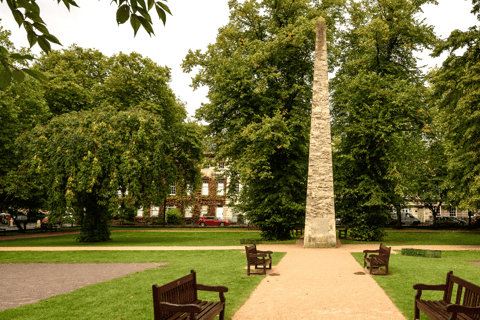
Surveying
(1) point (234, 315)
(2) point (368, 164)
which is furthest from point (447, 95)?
(1) point (234, 315)

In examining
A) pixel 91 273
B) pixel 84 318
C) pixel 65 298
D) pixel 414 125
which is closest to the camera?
pixel 84 318

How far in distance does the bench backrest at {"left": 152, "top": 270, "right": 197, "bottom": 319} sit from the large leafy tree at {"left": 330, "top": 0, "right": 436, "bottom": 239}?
17.7 metres

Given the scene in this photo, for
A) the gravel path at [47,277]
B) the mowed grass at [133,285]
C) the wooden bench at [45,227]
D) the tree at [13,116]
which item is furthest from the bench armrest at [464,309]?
the wooden bench at [45,227]

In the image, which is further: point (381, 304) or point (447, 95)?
point (447, 95)

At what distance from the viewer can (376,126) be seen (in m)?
22.2

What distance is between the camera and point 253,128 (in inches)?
857

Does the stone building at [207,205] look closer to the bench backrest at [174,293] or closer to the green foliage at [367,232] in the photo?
the green foliage at [367,232]

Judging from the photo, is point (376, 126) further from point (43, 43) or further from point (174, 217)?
point (174, 217)

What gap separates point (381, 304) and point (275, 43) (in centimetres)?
1867

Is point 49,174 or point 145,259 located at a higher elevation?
point 49,174

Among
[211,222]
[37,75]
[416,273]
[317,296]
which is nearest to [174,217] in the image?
[211,222]

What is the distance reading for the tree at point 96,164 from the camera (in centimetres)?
2152

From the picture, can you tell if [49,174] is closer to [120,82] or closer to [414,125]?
[120,82]

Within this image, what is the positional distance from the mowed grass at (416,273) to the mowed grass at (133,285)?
3212mm
